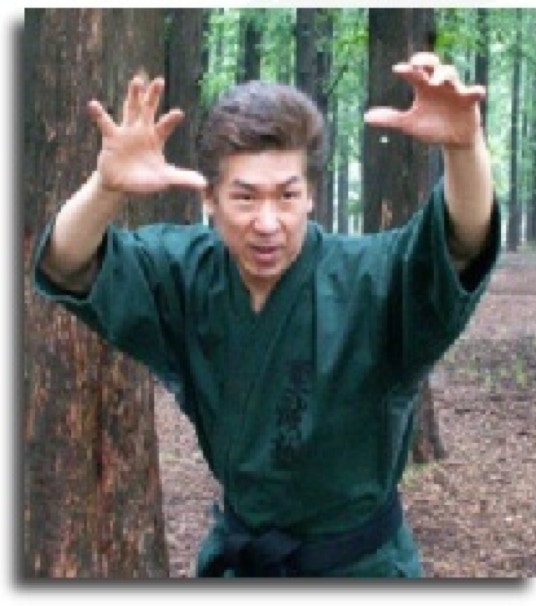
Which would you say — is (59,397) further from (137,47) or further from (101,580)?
(137,47)

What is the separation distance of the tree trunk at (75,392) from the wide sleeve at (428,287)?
470mm

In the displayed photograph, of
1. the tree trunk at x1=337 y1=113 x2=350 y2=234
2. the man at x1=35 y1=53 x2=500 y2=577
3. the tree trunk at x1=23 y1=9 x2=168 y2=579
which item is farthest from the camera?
the tree trunk at x1=337 y1=113 x2=350 y2=234

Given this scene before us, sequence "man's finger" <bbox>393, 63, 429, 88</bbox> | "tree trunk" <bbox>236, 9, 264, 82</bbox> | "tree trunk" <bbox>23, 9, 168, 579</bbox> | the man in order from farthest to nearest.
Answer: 1. "tree trunk" <bbox>236, 9, 264, 82</bbox>
2. "tree trunk" <bbox>23, 9, 168, 579</bbox>
3. the man
4. "man's finger" <bbox>393, 63, 429, 88</bbox>

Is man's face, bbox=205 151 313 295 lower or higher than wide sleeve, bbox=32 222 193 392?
higher

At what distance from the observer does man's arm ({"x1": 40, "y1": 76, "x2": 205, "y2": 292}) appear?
40.4 inches

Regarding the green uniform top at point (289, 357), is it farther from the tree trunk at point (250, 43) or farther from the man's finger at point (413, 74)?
the tree trunk at point (250, 43)

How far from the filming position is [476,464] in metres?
2.42

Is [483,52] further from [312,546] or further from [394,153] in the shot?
[312,546]

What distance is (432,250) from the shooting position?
3.38ft

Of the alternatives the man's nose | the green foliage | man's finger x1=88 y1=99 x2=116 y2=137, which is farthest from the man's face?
the green foliage

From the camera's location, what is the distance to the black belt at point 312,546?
3.81 ft

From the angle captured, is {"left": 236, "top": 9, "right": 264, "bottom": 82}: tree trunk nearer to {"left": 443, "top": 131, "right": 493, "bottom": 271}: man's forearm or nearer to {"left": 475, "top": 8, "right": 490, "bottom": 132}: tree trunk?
{"left": 475, "top": 8, "right": 490, "bottom": 132}: tree trunk

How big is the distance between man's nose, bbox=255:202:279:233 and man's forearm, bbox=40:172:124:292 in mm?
120

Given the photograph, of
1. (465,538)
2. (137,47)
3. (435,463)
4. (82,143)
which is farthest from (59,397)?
(435,463)
